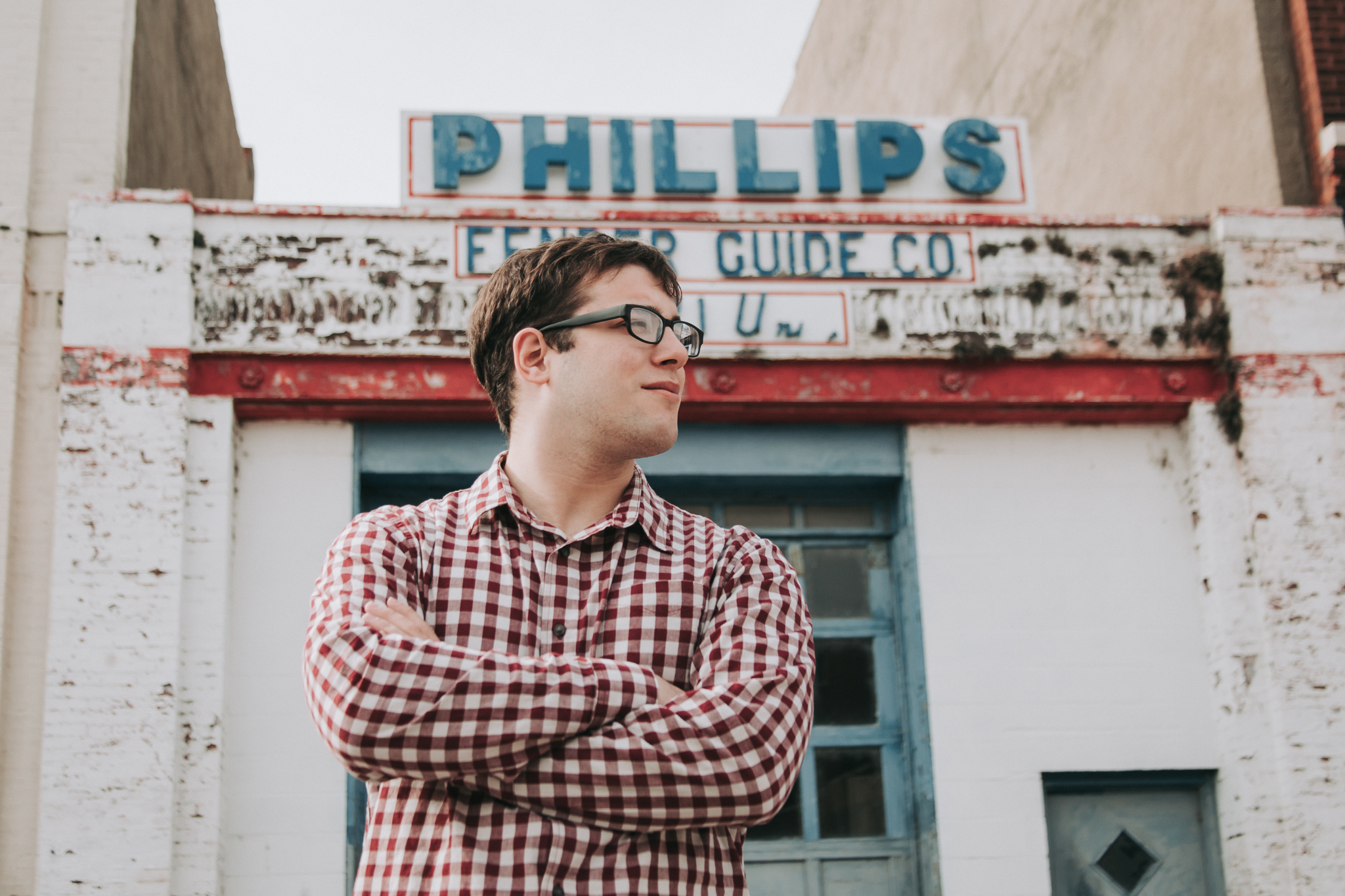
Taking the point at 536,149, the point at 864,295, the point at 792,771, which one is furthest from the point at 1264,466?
the point at 792,771

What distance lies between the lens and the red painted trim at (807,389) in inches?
233

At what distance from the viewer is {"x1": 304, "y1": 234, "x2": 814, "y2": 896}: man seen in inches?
69.8

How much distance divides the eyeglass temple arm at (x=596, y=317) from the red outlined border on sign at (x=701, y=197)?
4.84m

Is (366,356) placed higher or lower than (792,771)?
higher

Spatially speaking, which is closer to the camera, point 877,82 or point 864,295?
point 864,295

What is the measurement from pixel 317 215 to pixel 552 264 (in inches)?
171

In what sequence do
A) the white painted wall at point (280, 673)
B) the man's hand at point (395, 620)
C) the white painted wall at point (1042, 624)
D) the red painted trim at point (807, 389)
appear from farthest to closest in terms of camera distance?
the red painted trim at point (807, 389)
the white painted wall at point (1042, 624)
the white painted wall at point (280, 673)
the man's hand at point (395, 620)

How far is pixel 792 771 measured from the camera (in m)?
1.95

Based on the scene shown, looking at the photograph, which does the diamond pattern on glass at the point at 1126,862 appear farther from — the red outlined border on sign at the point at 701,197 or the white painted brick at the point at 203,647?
the white painted brick at the point at 203,647

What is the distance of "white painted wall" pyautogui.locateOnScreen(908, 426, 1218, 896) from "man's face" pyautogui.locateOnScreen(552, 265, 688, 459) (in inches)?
168

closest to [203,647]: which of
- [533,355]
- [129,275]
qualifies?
[129,275]

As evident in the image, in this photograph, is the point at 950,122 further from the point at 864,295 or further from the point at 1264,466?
the point at 1264,466

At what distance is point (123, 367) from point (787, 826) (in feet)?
14.1

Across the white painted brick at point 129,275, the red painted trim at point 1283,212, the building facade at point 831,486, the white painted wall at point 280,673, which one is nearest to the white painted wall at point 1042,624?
the building facade at point 831,486
